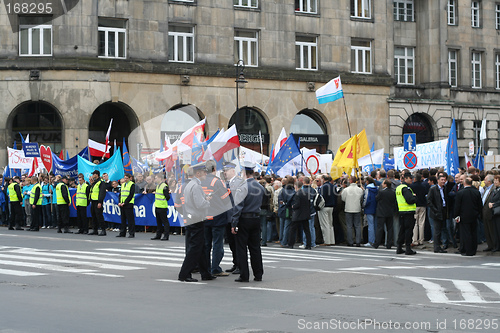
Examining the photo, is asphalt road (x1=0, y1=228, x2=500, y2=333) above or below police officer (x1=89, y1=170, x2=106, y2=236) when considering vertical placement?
below

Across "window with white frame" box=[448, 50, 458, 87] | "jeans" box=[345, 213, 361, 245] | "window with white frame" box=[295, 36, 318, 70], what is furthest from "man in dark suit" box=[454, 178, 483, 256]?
"window with white frame" box=[448, 50, 458, 87]

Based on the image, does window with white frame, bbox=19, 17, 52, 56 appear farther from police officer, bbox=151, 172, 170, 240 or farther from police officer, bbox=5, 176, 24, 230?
police officer, bbox=151, 172, 170, 240

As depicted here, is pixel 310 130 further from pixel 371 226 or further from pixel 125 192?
pixel 371 226

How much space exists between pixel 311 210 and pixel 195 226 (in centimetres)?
786

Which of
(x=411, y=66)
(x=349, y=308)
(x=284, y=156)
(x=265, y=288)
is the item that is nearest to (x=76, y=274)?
(x=265, y=288)

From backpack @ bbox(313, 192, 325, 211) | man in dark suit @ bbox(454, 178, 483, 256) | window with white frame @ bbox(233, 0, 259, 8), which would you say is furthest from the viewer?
window with white frame @ bbox(233, 0, 259, 8)

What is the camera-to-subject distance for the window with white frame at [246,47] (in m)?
39.5

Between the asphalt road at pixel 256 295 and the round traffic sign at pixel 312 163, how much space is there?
1175 centimetres

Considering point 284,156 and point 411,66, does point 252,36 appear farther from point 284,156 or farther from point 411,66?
point 284,156

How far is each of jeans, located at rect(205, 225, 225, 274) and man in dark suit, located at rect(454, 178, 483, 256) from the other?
6.80 meters

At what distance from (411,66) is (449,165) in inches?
932

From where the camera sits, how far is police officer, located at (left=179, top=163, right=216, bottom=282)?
1273 centimetres

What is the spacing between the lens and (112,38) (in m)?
36.8

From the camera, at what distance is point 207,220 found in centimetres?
1337
